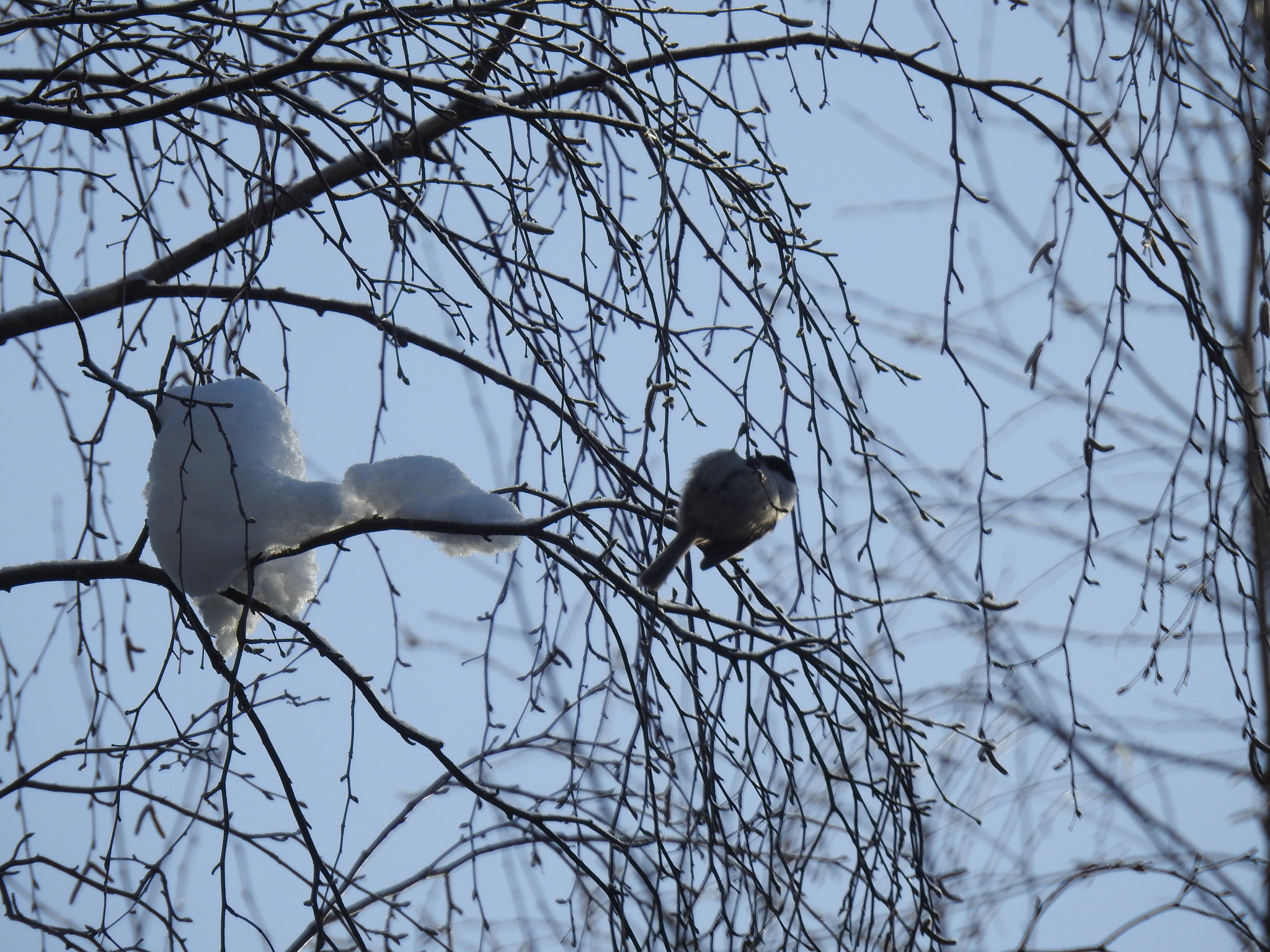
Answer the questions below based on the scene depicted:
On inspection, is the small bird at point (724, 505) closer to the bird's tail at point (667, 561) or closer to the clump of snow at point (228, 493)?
the bird's tail at point (667, 561)

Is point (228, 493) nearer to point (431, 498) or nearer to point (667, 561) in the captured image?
point (431, 498)

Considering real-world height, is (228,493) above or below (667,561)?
above

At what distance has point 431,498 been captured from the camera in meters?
2.03

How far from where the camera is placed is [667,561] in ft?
7.00

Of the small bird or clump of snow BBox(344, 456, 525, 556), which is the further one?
the small bird

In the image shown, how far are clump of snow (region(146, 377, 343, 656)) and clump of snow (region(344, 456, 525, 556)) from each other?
0.06 m

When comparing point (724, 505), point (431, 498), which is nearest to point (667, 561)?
point (724, 505)

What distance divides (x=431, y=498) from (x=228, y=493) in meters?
0.38

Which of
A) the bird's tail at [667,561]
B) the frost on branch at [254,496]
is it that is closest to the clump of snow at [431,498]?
the frost on branch at [254,496]

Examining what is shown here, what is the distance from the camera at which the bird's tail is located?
6.98 ft

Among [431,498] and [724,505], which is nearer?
[431,498]

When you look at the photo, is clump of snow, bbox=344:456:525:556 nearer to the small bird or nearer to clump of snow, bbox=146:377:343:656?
clump of snow, bbox=146:377:343:656

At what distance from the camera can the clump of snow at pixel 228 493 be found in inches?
80.4

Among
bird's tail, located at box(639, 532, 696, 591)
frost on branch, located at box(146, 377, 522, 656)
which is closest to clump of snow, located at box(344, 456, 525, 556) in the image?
frost on branch, located at box(146, 377, 522, 656)
